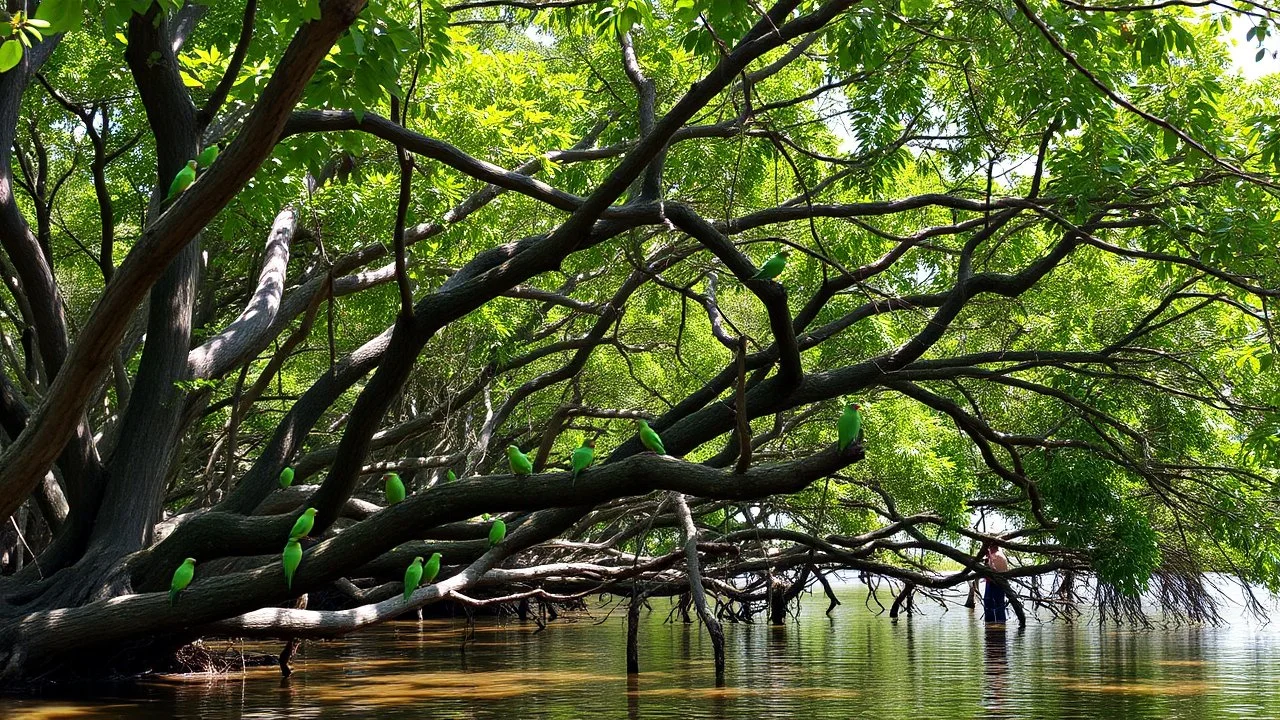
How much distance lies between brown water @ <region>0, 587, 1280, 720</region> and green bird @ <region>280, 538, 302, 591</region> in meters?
1.01

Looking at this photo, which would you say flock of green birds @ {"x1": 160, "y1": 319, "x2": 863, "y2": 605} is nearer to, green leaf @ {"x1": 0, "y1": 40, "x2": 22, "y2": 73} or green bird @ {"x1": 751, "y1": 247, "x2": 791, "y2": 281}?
green bird @ {"x1": 751, "y1": 247, "x2": 791, "y2": 281}

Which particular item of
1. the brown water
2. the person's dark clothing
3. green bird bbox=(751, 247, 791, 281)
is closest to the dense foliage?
green bird bbox=(751, 247, 791, 281)

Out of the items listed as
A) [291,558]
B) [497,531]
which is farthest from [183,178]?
[497,531]

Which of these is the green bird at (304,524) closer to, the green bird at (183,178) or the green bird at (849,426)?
the green bird at (183,178)

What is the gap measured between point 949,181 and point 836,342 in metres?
3.97

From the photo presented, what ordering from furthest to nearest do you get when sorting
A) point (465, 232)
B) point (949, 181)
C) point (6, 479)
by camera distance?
point (949, 181)
point (465, 232)
point (6, 479)

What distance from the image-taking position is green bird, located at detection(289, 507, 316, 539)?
8719 mm

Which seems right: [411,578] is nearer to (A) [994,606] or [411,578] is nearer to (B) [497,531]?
(B) [497,531]

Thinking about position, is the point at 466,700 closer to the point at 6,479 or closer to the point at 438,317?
the point at 438,317

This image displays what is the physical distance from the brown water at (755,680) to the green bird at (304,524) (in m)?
1.29

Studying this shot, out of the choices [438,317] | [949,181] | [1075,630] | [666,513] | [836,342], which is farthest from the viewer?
[1075,630]

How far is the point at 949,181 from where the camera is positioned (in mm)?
16688

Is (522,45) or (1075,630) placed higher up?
(522,45)

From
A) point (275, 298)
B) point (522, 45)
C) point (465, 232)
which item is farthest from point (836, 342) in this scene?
point (522, 45)
